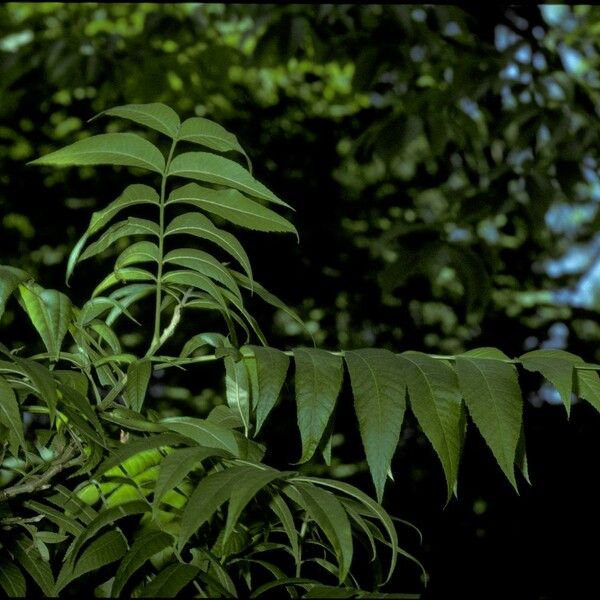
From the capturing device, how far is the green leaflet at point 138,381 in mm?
1082

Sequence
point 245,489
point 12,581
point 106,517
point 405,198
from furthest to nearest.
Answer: point 405,198 < point 12,581 < point 106,517 < point 245,489

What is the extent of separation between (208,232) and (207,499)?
40 cm

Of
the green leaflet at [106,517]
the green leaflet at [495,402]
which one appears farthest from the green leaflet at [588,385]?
the green leaflet at [106,517]

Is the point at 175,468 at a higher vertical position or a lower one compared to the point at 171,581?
higher

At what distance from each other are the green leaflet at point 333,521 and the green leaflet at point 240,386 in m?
0.20

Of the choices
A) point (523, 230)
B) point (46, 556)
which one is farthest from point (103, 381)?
point (523, 230)

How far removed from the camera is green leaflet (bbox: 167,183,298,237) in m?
1.19

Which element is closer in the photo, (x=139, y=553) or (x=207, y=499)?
(x=207, y=499)

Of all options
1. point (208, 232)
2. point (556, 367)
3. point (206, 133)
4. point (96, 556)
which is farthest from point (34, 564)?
point (556, 367)

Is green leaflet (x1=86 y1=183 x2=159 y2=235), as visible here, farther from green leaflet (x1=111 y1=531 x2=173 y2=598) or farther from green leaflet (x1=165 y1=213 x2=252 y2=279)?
green leaflet (x1=111 y1=531 x2=173 y2=598)

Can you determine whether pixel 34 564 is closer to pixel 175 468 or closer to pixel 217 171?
pixel 175 468

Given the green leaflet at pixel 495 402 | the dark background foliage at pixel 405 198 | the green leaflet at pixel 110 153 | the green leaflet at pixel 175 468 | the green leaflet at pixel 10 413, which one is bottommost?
the dark background foliage at pixel 405 198

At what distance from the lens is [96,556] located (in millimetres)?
1079

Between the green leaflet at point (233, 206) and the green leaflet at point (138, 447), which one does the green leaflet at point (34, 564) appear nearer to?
the green leaflet at point (138, 447)
